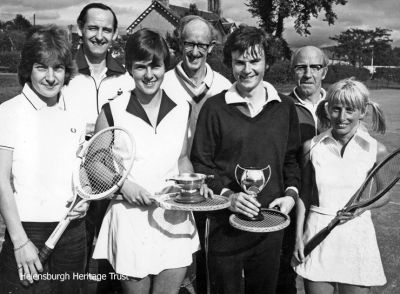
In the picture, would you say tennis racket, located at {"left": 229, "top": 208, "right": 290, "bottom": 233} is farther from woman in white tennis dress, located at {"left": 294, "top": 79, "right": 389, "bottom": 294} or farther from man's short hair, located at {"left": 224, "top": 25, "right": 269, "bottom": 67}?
man's short hair, located at {"left": 224, "top": 25, "right": 269, "bottom": 67}

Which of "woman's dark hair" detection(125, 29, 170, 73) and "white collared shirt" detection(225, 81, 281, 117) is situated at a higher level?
"woman's dark hair" detection(125, 29, 170, 73)

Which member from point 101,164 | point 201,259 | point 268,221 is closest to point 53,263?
point 101,164

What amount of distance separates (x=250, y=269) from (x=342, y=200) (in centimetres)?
92

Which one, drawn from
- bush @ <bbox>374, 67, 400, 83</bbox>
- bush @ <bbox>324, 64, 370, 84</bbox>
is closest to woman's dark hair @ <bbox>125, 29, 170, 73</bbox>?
bush @ <bbox>324, 64, 370, 84</bbox>

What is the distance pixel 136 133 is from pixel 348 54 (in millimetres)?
106435

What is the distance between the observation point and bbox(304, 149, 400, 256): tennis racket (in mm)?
3223

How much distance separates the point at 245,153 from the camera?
329 centimetres

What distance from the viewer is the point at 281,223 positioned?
3.00 metres

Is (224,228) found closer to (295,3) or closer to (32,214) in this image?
(32,214)

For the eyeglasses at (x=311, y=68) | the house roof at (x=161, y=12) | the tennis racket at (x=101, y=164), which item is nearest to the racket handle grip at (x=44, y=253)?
the tennis racket at (x=101, y=164)

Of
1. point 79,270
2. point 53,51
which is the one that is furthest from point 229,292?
point 53,51

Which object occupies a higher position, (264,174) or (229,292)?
(264,174)

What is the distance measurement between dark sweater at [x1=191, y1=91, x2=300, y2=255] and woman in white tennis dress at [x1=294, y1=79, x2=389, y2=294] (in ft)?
0.85

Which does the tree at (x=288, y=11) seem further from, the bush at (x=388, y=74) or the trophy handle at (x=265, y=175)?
the trophy handle at (x=265, y=175)
